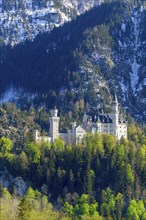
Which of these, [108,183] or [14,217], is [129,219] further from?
[14,217]

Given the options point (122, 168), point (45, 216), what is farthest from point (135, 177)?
point (45, 216)

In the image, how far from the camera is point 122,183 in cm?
19700

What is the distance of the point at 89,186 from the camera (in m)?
195

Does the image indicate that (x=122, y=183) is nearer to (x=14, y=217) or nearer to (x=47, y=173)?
(x=47, y=173)

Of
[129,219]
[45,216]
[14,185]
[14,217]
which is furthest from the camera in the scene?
[14,185]

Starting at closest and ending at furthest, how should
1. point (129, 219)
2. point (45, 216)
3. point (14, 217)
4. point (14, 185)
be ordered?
point (14, 217) < point (45, 216) < point (129, 219) < point (14, 185)

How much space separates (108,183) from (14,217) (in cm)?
7353

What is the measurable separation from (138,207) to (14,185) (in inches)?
1156

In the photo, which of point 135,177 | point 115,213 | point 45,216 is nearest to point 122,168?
point 135,177

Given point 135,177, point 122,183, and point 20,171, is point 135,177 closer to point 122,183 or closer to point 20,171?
point 122,183

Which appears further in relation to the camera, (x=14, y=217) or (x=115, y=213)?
(x=115, y=213)

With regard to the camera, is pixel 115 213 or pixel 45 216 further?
pixel 115 213

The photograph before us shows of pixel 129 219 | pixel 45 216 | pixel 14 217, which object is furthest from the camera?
pixel 129 219

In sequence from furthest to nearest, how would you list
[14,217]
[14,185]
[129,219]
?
[14,185]
[129,219]
[14,217]
